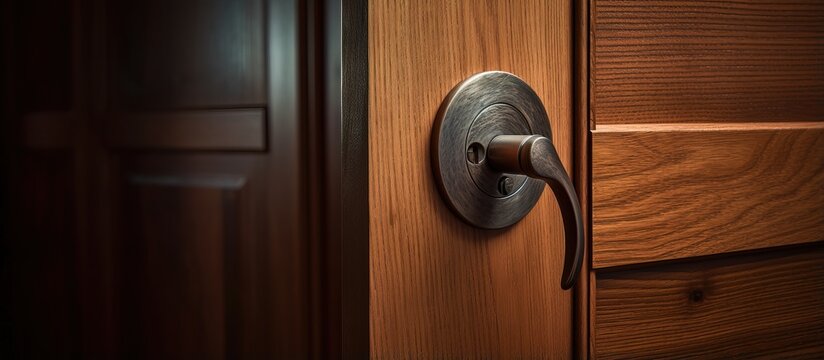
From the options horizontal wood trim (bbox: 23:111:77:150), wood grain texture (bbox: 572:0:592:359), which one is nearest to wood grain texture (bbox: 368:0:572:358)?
wood grain texture (bbox: 572:0:592:359)

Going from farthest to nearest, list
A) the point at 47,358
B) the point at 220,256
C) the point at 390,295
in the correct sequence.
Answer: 1. the point at 47,358
2. the point at 220,256
3. the point at 390,295

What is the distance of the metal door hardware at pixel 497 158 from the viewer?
239 millimetres

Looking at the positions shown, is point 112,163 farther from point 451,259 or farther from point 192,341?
point 451,259

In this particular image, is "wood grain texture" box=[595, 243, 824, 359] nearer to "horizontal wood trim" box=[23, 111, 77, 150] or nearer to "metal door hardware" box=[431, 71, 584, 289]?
"metal door hardware" box=[431, 71, 584, 289]

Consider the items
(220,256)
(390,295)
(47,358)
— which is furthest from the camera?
(47,358)

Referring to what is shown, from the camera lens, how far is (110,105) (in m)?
1.04

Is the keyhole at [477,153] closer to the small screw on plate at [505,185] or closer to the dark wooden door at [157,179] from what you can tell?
the small screw on plate at [505,185]

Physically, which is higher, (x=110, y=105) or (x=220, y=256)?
(x=110, y=105)

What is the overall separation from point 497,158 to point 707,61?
142 mm

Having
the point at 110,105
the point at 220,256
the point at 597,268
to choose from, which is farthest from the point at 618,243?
the point at 110,105

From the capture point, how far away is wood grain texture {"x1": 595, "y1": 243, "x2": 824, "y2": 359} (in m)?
0.30

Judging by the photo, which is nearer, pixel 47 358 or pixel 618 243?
pixel 618 243

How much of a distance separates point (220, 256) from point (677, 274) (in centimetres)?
78

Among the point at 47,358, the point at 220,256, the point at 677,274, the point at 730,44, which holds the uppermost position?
the point at 730,44
